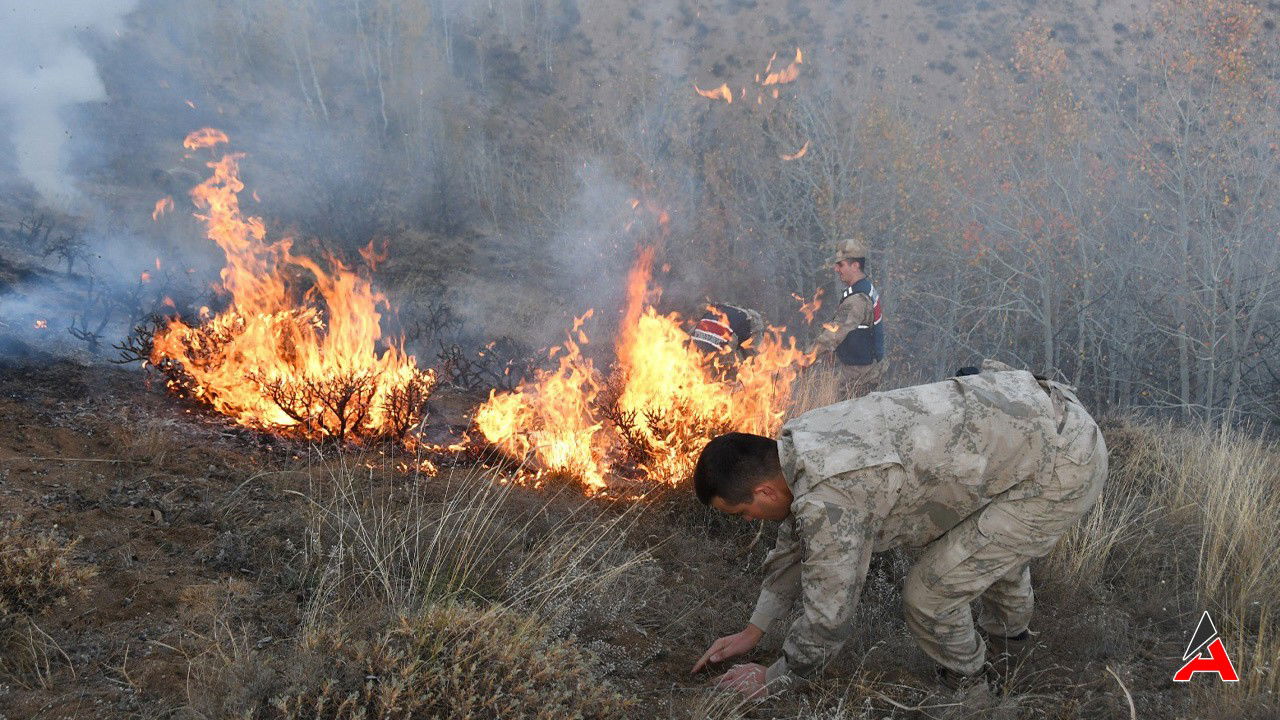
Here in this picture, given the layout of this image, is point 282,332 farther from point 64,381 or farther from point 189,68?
point 189,68

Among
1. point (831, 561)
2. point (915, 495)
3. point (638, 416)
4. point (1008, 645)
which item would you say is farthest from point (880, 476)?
point (638, 416)

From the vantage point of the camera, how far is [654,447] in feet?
19.1

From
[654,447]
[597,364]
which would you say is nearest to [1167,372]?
[597,364]

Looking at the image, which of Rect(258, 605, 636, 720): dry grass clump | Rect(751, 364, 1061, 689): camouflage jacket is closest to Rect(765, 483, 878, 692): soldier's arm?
Rect(751, 364, 1061, 689): camouflage jacket

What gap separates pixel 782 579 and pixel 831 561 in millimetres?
570

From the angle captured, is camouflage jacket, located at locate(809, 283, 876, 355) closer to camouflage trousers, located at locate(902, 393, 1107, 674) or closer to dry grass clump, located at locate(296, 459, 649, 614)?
dry grass clump, located at locate(296, 459, 649, 614)

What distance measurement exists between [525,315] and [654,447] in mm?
12951

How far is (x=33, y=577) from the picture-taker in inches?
121

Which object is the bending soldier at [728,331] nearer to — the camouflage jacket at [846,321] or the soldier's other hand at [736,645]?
the camouflage jacket at [846,321]

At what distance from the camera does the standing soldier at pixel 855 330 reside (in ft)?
27.2

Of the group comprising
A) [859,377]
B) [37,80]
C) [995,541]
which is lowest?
[859,377]

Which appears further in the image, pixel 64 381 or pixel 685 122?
pixel 685 122

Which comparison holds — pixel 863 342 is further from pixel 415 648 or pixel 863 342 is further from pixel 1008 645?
pixel 415 648

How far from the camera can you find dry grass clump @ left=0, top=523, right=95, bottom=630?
3.00 metres
